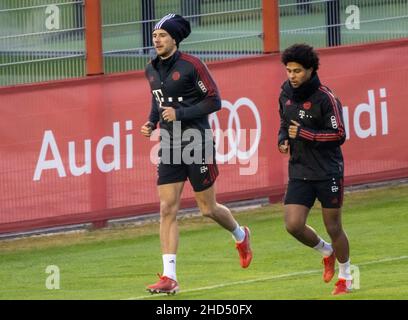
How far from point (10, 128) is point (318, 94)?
5.43 meters

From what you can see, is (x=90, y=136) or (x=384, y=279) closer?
(x=384, y=279)

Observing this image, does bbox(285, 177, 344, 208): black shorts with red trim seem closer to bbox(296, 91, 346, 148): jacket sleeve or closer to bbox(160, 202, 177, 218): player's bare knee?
bbox(296, 91, 346, 148): jacket sleeve

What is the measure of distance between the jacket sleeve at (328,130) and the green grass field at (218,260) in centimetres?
124

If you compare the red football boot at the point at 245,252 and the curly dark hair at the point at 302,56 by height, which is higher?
the curly dark hair at the point at 302,56

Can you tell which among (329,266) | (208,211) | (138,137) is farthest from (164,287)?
(138,137)

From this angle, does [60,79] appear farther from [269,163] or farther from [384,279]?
[384,279]

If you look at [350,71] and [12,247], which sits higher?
[350,71]

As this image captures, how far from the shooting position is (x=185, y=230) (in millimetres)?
17047

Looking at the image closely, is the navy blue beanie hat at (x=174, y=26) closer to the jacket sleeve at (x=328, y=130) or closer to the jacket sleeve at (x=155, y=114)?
the jacket sleeve at (x=155, y=114)

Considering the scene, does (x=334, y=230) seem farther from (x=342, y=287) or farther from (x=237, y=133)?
(x=237, y=133)

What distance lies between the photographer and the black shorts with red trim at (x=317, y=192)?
12055 mm

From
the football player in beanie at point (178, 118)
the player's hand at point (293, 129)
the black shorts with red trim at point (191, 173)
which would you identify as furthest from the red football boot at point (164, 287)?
the player's hand at point (293, 129)

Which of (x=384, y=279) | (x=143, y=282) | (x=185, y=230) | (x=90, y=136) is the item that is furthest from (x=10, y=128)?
(x=384, y=279)

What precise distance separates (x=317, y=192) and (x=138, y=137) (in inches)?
211
